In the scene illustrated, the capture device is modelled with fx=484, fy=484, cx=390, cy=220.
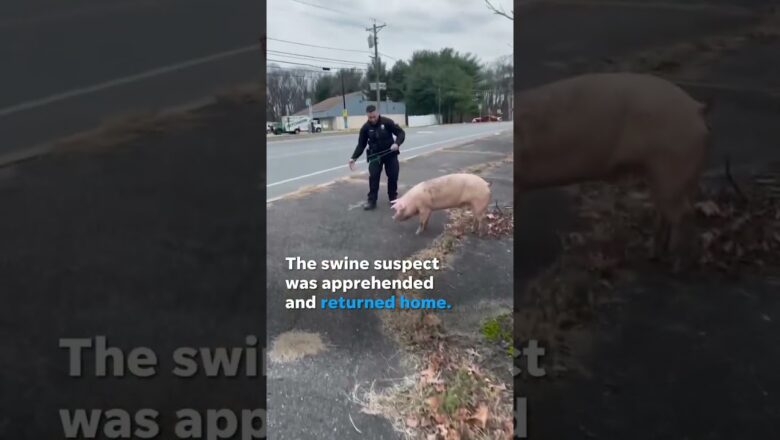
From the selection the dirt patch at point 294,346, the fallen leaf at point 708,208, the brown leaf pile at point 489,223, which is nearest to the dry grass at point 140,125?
the dirt patch at point 294,346

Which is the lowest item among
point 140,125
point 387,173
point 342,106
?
point 387,173

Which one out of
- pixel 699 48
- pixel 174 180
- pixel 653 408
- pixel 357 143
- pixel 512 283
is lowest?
pixel 653 408

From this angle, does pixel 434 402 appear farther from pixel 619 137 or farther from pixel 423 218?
pixel 619 137

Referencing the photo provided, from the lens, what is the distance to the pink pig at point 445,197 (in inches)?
97.1

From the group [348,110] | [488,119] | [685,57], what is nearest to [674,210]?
[685,57]

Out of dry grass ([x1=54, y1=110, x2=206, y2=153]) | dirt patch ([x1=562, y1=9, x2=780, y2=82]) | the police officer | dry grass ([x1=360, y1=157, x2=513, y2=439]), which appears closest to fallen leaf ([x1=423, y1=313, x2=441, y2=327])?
dry grass ([x1=360, y1=157, x2=513, y2=439])

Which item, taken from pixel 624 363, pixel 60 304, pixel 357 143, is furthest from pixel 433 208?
pixel 60 304

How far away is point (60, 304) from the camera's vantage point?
2248mm

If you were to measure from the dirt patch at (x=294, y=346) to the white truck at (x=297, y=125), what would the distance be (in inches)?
37.9

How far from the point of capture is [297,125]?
2.33 meters

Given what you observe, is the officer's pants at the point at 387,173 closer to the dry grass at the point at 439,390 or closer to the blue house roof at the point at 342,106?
the blue house roof at the point at 342,106

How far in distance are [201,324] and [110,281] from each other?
0.46 m

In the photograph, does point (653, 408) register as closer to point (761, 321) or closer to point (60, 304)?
point (761, 321)

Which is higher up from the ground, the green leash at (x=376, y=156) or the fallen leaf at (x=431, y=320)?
the green leash at (x=376, y=156)
